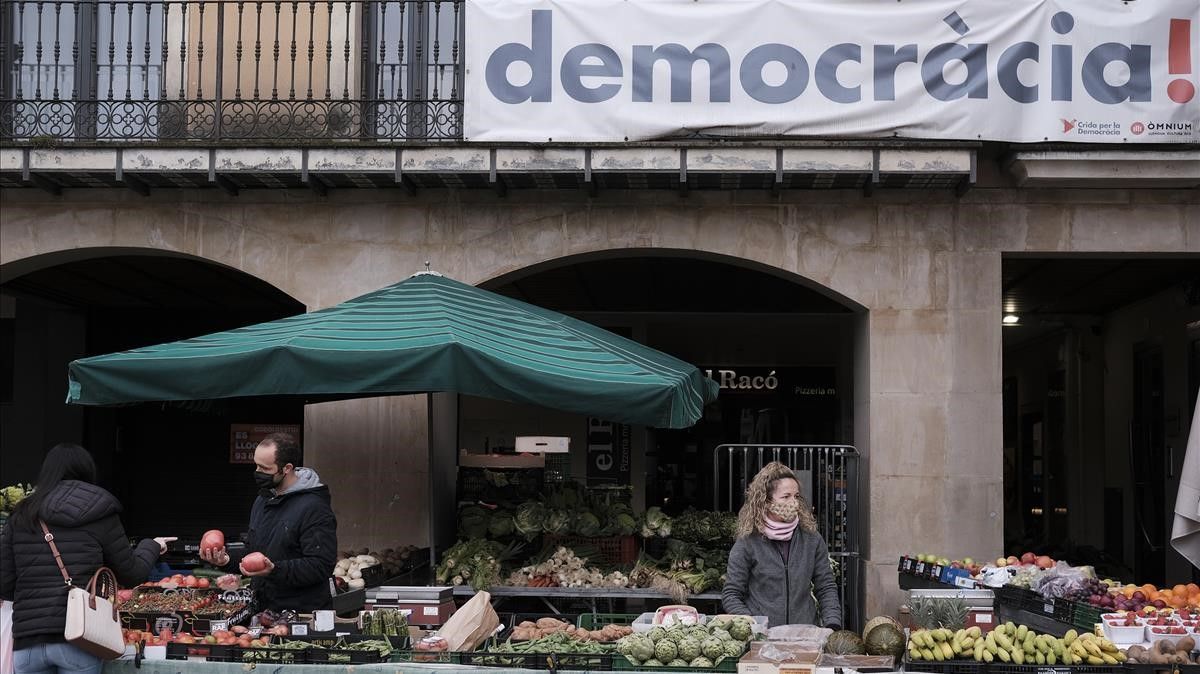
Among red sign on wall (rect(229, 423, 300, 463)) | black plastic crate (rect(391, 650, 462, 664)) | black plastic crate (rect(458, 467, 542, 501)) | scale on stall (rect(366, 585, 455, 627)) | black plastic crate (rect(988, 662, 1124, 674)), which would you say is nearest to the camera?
black plastic crate (rect(988, 662, 1124, 674))

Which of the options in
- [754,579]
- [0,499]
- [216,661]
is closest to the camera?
[216,661]

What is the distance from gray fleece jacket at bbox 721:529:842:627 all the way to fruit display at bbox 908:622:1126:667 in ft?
2.92

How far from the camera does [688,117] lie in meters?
9.82

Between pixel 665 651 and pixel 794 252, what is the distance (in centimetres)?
505

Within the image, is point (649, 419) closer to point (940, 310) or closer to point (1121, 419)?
point (940, 310)

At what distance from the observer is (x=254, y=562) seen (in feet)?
21.2

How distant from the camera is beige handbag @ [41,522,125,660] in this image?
5738 mm

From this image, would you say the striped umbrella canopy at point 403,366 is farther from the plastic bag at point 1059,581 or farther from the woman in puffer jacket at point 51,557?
the plastic bag at point 1059,581

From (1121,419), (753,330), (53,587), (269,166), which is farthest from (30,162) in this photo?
(1121,419)

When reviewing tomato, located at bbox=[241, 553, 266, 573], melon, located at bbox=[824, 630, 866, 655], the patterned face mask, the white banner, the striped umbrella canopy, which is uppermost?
the white banner

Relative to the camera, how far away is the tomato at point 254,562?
6445 millimetres

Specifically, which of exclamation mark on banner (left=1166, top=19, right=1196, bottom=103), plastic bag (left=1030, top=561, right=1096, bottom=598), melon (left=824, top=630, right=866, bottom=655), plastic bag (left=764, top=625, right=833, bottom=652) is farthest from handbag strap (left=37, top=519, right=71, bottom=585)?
exclamation mark on banner (left=1166, top=19, right=1196, bottom=103)

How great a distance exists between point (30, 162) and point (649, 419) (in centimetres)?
587

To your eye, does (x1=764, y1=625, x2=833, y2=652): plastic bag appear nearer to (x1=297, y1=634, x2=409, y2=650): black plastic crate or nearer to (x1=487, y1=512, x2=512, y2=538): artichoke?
(x1=297, y1=634, x2=409, y2=650): black plastic crate
